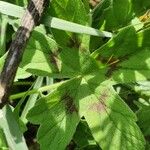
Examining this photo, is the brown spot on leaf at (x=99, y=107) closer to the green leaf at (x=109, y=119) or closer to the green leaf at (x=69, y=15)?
the green leaf at (x=109, y=119)

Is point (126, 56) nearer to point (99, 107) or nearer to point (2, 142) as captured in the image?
point (99, 107)

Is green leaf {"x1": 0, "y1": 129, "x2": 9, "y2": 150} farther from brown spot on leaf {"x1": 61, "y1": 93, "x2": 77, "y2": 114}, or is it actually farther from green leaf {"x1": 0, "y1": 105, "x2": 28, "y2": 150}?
brown spot on leaf {"x1": 61, "y1": 93, "x2": 77, "y2": 114}

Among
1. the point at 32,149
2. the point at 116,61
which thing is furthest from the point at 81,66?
the point at 32,149

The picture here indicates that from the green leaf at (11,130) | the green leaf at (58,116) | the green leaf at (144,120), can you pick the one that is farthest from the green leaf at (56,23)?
the green leaf at (144,120)

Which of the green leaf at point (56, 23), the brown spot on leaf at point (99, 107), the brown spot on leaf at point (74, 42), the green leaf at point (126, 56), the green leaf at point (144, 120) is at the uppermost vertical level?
the green leaf at point (56, 23)

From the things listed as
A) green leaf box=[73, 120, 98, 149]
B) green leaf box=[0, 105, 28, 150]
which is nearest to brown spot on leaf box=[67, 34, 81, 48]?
green leaf box=[0, 105, 28, 150]

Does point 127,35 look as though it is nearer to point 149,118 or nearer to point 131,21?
point 131,21
